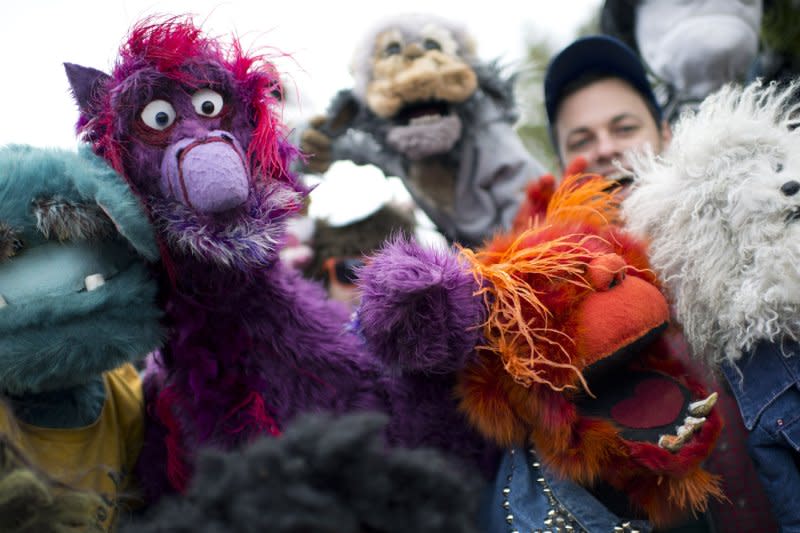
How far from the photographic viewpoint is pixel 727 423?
134cm

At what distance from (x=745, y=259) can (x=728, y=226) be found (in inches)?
2.2

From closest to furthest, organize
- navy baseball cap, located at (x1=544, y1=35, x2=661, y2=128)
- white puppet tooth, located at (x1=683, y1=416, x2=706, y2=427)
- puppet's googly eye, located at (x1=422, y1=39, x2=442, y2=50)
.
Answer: white puppet tooth, located at (x1=683, y1=416, x2=706, y2=427)
navy baseball cap, located at (x1=544, y1=35, x2=661, y2=128)
puppet's googly eye, located at (x1=422, y1=39, x2=442, y2=50)

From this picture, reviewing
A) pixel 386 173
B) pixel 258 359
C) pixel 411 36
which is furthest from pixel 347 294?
pixel 258 359

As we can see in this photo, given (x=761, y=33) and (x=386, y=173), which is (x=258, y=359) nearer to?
(x=386, y=173)

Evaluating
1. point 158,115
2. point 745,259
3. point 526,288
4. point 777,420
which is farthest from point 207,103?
point 777,420

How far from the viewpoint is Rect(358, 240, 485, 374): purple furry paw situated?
1006 mm

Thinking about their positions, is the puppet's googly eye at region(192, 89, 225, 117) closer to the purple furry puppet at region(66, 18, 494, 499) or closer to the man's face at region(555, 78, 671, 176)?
the purple furry puppet at region(66, 18, 494, 499)

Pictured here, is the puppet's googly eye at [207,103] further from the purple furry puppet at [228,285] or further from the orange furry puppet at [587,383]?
the orange furry puppet at [587,383]

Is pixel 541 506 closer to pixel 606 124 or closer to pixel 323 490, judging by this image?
pixel 323 490

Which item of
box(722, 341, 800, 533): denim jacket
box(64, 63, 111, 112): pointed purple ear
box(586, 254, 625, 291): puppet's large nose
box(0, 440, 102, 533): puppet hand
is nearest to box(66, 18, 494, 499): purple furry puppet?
box(64, 63, 111, 112): pointed purple ear

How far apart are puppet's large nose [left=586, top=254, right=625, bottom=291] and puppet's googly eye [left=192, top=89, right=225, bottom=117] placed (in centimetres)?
60

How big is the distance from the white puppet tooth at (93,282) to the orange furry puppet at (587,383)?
1.73 ft

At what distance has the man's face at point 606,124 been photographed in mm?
1680

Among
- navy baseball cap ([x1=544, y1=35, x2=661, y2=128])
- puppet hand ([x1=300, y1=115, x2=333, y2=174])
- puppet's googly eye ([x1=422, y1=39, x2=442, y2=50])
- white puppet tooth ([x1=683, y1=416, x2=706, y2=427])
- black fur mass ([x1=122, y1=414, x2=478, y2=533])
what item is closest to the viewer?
black fur mass ([x1=122, y1=414, x2=478, y2=533])
